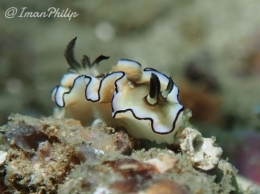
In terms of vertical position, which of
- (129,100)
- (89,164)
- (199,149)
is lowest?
(89,164)

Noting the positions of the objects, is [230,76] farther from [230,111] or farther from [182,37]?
[182,37]

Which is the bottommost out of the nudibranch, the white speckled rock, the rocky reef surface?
the rocky reef surface

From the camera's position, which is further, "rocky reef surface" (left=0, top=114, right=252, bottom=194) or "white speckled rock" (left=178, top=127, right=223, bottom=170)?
"white speckled rock" (left=178, top=127, right=223, bottom=170)

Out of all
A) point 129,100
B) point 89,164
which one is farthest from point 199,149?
point 89,164

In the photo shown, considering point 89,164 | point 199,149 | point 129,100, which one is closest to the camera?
point 89,164

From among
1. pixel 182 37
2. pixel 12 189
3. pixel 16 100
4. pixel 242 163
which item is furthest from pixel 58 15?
pixel 12 189

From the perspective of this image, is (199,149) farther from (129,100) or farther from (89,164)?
(89,164)
